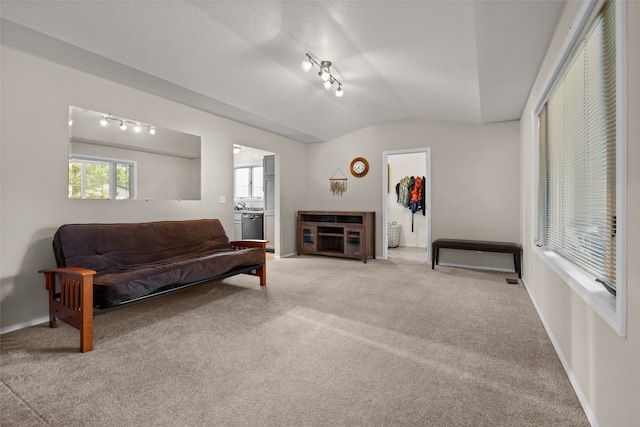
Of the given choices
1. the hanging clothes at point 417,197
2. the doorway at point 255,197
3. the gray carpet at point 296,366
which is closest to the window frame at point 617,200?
the gray carpet at point 296,366

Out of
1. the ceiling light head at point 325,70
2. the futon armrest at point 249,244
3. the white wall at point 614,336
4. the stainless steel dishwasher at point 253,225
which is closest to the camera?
the white wall at point 614,336

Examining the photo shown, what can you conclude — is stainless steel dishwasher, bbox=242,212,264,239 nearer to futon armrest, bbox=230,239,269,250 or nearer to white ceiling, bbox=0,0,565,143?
futon armrest, bbox=230,239,269,250

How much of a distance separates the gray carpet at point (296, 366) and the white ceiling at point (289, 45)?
2.26 meters

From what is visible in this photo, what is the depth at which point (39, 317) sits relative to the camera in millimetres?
2758

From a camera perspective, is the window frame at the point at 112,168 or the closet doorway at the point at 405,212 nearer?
the window frame at the point at 112,168

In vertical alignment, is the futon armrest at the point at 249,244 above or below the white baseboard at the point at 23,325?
above

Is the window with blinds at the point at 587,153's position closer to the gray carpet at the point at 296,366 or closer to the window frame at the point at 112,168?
the gray carpet at the point at 296,366

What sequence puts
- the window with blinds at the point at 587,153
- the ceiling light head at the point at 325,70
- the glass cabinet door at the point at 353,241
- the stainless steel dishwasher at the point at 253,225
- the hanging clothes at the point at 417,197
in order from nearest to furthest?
the window with blinds at the point at 587,153
the ceiling light head at the point at 325,70
the glass cabinet door at the point at 353,241
the stainless steel dishwasher at the point at 253,225
the hanging clothes at the point at 417,197

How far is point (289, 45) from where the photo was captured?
2.99 metres

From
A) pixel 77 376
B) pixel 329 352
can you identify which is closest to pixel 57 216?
pixel 77 376

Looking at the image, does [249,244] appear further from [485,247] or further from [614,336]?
[614,336]

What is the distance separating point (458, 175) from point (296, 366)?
4313 mm

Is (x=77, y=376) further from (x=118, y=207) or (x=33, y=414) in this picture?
(x=118, y=207)

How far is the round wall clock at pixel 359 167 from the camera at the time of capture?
234 inches
